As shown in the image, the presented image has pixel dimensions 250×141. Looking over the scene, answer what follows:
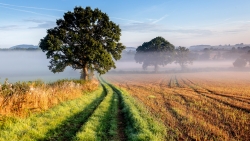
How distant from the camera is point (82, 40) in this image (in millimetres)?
38312

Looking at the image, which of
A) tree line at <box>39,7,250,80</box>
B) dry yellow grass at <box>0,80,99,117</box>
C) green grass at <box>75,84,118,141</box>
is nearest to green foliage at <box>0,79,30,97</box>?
dry yellow grass at <box>0,80,99,117</box>

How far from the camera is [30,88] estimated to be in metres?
15.5

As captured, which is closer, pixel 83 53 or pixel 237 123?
pixel 237 123

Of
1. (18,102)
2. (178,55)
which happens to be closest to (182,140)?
(18,102)

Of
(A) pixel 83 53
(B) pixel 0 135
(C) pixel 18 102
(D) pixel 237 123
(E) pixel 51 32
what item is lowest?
(D) pixel 237 123

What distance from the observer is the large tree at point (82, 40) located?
3681cm

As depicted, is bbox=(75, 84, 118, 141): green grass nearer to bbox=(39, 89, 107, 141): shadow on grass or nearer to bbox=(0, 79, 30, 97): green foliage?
bbox=(39, 89, 107, 141): shadow on grass

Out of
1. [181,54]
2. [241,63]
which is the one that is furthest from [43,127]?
[241,63]

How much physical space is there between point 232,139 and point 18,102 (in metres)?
12.0

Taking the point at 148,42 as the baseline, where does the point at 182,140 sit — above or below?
below

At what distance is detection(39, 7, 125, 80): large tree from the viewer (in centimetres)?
3681

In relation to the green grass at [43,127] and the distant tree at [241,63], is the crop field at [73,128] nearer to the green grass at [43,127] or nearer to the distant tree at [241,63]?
the green grass at [43,127]

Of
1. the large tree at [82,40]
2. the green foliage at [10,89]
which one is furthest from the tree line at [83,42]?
the green foliage at [10,89]

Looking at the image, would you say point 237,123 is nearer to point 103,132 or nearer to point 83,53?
point 103,132
